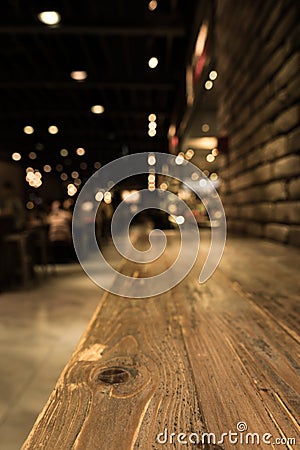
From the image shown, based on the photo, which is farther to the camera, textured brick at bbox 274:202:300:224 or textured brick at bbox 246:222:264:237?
textured brick at bbox 246:222:264:237

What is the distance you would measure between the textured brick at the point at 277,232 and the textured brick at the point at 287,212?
0.21 ft

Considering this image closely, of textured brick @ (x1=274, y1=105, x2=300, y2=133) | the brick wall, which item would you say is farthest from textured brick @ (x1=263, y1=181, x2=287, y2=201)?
textured brick @ (x1=274, y1=105, x2=300, y2=133)

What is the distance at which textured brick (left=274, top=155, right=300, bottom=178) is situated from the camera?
3.26m

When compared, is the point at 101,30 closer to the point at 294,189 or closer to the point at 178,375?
the point at 294,189

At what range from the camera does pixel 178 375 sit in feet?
2.87

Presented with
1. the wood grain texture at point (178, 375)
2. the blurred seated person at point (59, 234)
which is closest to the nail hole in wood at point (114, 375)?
the wood grain texture at point (178, 375)

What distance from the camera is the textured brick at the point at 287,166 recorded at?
3.26 metres

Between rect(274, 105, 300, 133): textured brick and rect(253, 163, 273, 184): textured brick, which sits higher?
rect(274, 105, 300, 133): textured brick

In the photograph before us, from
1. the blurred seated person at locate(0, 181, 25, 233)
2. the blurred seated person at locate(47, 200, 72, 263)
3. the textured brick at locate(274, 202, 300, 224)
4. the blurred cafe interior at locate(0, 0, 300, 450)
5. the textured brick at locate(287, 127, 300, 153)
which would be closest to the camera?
the blurred cafe interior at locate(0, 0, 300, 450)

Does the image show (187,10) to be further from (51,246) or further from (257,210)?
(51,246)

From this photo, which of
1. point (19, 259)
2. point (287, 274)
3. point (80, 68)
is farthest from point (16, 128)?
point (287, 274)
